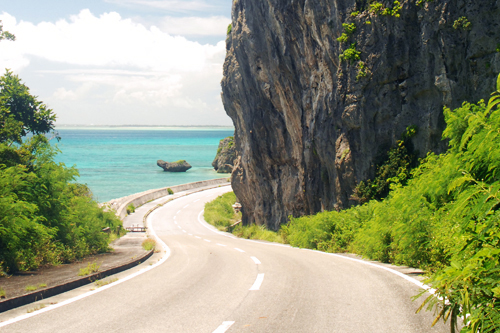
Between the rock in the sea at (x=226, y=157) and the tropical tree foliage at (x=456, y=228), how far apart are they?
302ft

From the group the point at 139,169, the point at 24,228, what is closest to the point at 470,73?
the point at 24,228

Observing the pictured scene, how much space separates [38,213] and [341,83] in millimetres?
16802

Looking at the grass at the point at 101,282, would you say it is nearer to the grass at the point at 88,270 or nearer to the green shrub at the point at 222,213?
the grass at the point at 88,270

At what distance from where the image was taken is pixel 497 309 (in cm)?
419

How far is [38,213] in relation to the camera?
12.2 m

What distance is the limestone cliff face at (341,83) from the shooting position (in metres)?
17.7

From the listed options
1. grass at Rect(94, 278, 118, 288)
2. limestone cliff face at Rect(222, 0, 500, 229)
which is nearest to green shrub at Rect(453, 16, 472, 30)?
limestone cliff face at Rect(222, 0, 500, 229)

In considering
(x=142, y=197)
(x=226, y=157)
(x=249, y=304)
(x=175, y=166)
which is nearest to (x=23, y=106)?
(x=249, y=304)

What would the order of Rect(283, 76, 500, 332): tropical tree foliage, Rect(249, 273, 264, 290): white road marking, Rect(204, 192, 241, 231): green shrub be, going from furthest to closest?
Rect(204, 192, 241, 231): green shrub < Rect(249, 273, 264, 290): white road marking < Rect(283, 76, 500, 332): tropical tree foliage

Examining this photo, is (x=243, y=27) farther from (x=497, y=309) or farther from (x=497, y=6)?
(x=497, y=309)

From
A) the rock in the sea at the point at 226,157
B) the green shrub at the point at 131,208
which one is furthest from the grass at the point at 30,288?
the rock in the sea at the point at 226,157

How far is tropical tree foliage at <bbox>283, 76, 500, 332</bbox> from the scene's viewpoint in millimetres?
4438

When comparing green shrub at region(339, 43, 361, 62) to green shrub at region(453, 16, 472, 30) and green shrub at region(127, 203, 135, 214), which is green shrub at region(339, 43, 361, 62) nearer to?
green shrub at region(453, 16, 472, 30)

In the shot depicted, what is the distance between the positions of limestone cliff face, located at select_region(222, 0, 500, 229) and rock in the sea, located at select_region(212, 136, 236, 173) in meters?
67.9
